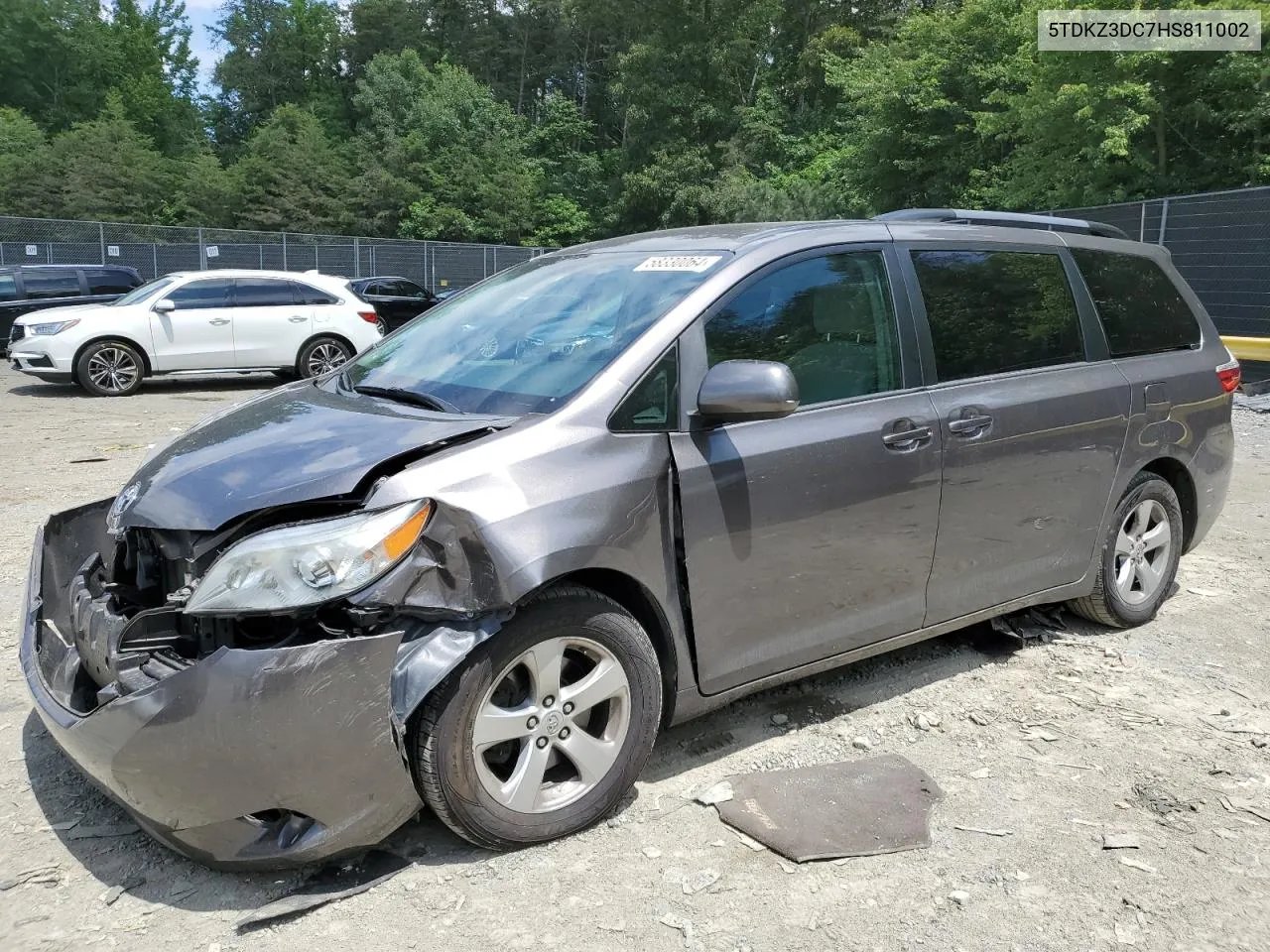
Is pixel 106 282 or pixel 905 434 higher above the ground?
pixel 106 282

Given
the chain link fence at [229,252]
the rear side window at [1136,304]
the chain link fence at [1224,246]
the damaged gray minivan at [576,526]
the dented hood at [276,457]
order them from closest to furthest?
the damaged gray minivan at [576,526]
the dented hood at [276,457]
the rear side window at [1136,304]
the chain link fence at [1224,246]
the chain link fence at [229,252]

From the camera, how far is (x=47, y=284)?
55.9 ft

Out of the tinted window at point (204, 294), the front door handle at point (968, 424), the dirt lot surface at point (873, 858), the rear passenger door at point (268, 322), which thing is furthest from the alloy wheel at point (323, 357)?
the front door handle at point (968, 424)

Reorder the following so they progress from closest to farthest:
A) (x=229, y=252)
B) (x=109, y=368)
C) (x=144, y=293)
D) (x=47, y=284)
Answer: (x=109, y=368) → (x=144, y=293) → (x=47, y=284) → (x=229, y=252)

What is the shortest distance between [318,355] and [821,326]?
1198cm

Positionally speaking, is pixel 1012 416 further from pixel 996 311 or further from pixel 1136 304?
pixel 1136 304

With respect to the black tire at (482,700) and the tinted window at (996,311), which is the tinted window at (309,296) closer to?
the tinted window at (996,311)

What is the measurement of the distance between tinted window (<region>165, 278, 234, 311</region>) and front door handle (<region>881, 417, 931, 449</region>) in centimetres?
1217

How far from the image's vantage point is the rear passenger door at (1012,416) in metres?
3.70

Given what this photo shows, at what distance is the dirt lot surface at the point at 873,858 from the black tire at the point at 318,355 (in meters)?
10.2

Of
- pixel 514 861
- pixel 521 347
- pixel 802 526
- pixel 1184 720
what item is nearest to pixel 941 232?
pixel 802 526

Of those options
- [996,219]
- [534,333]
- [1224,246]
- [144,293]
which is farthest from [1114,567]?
[144,293]

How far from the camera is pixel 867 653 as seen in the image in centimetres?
362

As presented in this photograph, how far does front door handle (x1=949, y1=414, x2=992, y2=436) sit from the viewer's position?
3.64 meters
